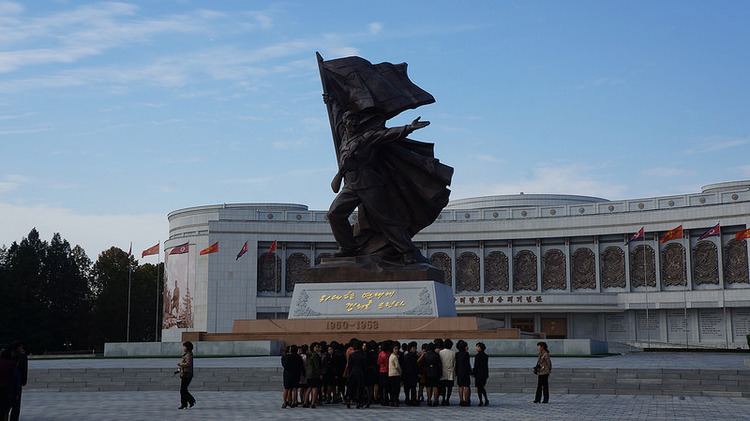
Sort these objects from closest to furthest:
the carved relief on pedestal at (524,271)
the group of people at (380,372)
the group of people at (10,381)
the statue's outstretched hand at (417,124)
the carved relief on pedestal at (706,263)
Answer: the group of people at (10,381), the group of people at (380,372), the statue's outstretched hand at (417,124), the carved relief on pedestal at (706,263), the carved relief on pedestal at (524,271)

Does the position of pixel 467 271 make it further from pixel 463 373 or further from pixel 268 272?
pixel 463 373

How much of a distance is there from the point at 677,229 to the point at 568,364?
26.6 metres

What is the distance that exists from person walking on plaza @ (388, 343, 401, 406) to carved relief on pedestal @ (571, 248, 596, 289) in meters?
36.4

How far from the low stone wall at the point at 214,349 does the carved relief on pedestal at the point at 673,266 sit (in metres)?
30.2

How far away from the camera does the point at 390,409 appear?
13.9m

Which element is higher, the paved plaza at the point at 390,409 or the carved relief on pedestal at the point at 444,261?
the carved relief on pedestal at the point at 444,261

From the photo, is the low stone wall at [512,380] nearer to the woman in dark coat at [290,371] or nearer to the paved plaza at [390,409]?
the paved plaza at [390,409]

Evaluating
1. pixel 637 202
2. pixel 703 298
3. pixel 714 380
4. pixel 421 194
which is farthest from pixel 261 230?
pixel 714 380

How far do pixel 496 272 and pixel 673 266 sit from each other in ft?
31.7

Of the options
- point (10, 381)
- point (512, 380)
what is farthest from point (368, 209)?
point (10, 381)

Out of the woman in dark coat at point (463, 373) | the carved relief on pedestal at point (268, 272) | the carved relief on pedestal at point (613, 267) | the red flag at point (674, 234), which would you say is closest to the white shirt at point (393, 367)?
the woman in dark coat at point (463, 373)

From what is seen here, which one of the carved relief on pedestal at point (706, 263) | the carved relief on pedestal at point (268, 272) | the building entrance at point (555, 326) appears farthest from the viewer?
the carved relief on pedestal at point (268, 272)

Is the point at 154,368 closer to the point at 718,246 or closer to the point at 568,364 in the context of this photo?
the point at 568,364

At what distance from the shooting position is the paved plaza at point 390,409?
1236cm
